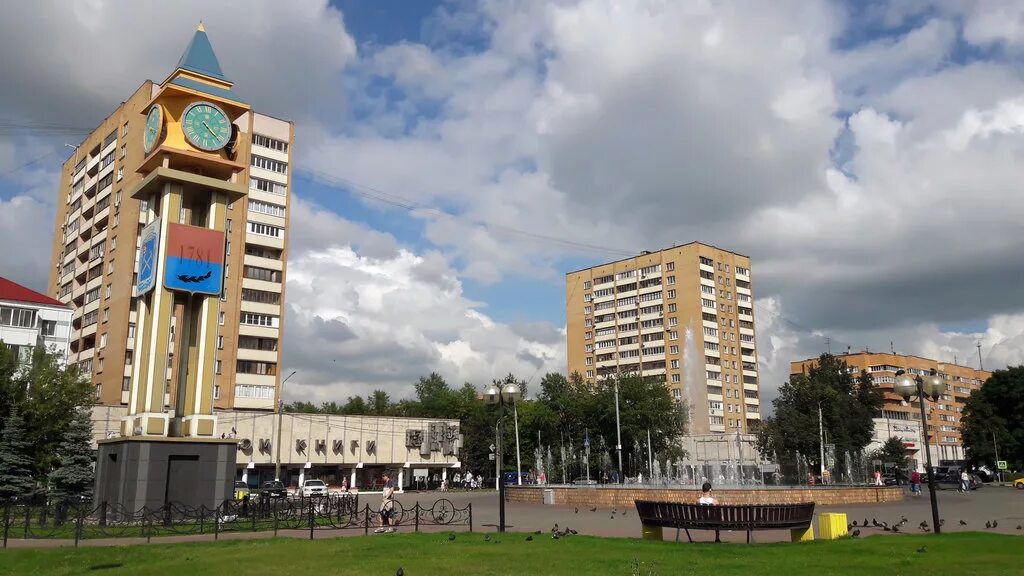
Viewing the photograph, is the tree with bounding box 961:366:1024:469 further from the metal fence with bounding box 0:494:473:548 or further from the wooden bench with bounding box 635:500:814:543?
the wooden bench with bounding box 635:500:814:543

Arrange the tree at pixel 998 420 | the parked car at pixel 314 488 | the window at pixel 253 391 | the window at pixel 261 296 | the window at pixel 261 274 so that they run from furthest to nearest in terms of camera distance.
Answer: the tree at pixel 998 420 → the window at pixel 261 274 → the window at pixel 261 296 → the window at pixel 253 391 → the parked car at pixel 314 488

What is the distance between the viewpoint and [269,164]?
7069cm

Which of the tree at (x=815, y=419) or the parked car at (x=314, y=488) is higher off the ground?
the tree at (x=815, y=419)

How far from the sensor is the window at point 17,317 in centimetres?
5478

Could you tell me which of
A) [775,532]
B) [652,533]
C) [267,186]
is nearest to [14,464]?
[652,533]

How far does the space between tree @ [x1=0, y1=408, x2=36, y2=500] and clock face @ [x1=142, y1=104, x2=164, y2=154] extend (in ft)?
47.7

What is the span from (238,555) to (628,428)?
58.6m

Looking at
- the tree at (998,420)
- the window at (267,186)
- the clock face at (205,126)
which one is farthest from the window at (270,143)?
the tree at (998,420)

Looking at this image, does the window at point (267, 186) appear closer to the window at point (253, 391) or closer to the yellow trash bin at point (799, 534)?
the window at point (253, 391)

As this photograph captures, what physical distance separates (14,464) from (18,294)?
2677 cm

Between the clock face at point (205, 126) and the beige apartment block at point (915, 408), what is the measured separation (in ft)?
281

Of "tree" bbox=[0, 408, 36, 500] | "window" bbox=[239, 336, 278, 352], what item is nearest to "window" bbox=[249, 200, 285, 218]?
"window" bbox=[239, 336, 278, 352]

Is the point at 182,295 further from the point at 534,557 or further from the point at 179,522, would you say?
the point at 534,557

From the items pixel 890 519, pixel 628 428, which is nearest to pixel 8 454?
pixel 890 519
